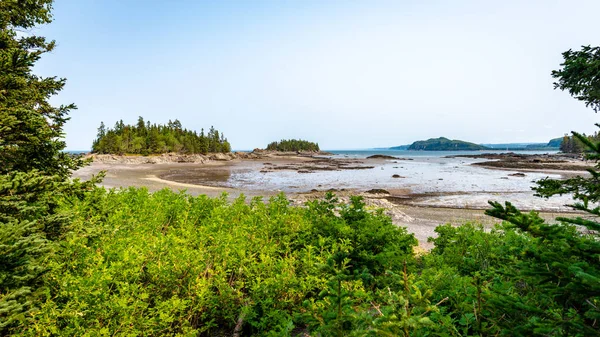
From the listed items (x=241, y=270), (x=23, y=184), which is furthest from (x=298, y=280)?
(x=23, y=184)

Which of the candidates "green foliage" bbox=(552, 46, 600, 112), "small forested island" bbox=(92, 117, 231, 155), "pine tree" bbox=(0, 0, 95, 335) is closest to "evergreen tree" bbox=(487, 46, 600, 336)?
"pine tree" bbox=(0, 0, 95, 335)

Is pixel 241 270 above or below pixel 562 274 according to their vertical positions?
below

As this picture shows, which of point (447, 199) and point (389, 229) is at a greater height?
point (389, 229)

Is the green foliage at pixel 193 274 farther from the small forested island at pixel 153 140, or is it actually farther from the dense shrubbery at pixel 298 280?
the small forested island at pixel 153 140

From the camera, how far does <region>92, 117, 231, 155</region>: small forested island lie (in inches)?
4082

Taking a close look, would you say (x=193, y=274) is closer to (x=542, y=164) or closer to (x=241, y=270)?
(x=241, y=270)

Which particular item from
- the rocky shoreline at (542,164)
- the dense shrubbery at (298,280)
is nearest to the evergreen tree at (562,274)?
the dense shrubbery at (298,280)

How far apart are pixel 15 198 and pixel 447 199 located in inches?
1062

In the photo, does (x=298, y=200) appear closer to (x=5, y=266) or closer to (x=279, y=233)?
(x=279, y=233)

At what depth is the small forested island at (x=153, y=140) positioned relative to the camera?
340ft

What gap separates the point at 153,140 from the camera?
10469 centimetres

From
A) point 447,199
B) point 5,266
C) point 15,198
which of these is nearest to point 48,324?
point 5,266

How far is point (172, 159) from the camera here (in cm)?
9244

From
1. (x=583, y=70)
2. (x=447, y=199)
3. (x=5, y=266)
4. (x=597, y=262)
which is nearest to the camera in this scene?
(x=597, y=262)
